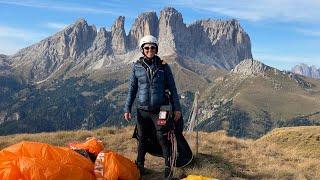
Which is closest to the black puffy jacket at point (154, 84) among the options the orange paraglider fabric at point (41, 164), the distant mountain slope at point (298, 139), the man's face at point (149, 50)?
the man's face at point (149, 50)

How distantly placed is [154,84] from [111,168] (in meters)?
2.18

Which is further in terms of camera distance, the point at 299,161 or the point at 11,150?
the point at 299,161

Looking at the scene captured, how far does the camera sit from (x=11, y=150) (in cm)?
881

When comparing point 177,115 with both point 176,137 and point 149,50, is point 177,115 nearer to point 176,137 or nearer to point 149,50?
point 176,137

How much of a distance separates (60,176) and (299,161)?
1090 centimetres

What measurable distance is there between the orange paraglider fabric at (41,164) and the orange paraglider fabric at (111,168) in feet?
0.78

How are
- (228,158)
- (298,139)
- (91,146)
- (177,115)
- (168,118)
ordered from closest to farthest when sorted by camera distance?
1. (168,118)
2. (177,115)
3. (91,146)
4. (228,158)
5. (298,139)

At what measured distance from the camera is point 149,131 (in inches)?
449

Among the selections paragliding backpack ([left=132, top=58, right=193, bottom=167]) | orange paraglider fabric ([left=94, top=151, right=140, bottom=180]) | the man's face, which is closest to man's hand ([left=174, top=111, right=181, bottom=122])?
paragliding backpack ([left=132, top=58, right=193, bottom=167])

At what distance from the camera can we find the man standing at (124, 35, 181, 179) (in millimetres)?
10727

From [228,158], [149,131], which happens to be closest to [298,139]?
[228,158]

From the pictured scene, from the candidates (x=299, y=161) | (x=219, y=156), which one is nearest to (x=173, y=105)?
(x=219, y=156)

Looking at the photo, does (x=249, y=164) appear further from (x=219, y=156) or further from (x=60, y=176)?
(x=60, y=176)

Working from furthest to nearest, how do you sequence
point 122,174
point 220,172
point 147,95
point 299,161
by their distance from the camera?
point 299,161, point 220,172, point 147,95, point 122,174
